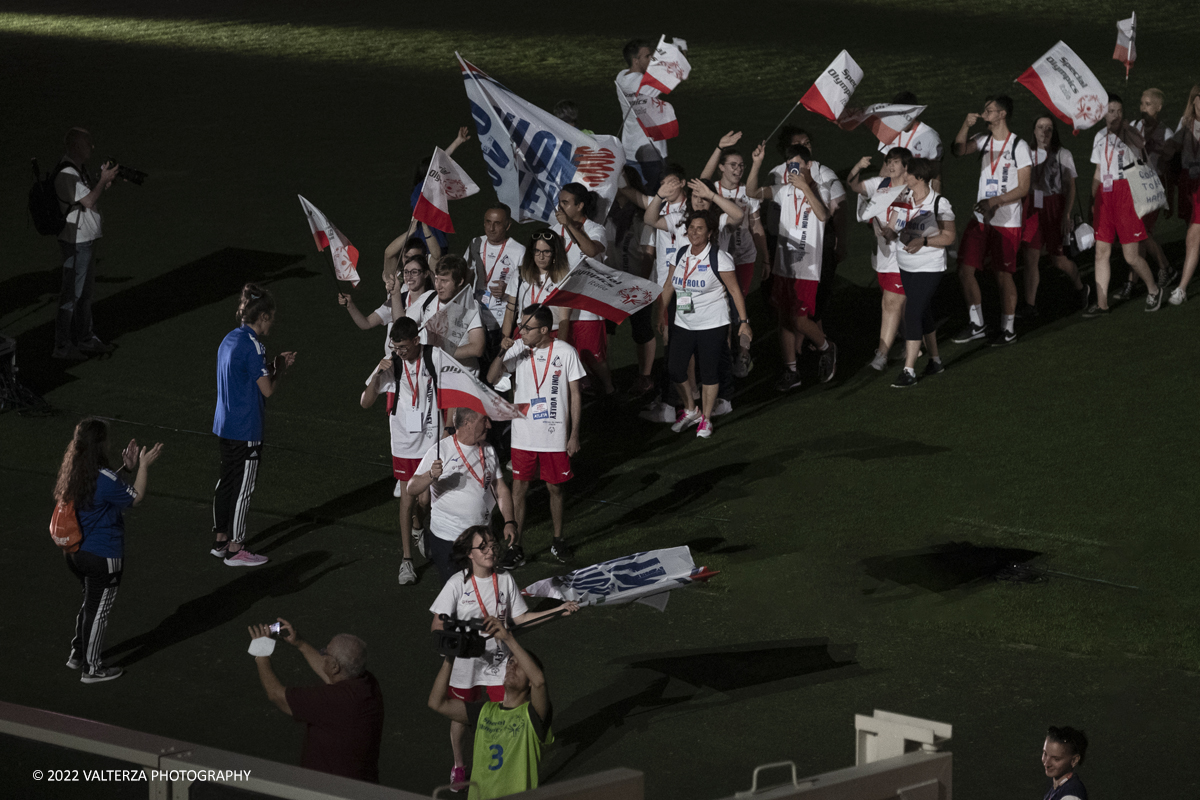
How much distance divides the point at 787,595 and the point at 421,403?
2921 mm

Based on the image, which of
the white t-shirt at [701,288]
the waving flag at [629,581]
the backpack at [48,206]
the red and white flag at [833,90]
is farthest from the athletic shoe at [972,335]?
the backpack at [48,206]

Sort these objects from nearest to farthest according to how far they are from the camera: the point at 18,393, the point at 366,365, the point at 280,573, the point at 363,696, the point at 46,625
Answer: the point at 363,696, the point at 46,625, the point at 280,573, the point at 18,393, the point at 366,365

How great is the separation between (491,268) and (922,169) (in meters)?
4.00

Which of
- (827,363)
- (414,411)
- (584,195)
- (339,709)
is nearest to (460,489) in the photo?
(414,411)

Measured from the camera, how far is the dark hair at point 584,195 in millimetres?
12781

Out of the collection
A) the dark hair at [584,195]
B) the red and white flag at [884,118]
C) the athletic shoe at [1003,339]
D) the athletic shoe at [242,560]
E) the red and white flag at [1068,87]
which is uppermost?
the red and white flag at [1068,87]

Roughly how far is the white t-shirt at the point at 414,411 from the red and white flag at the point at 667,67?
6.48 metres

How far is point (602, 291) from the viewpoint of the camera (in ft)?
38.3

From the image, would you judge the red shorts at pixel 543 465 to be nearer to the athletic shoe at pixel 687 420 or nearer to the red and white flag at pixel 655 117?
the athletic shoe at pixel 687 420

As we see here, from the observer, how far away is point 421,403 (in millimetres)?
10586

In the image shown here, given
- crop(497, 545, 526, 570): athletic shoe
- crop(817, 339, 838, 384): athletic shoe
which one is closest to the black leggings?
crop(817, 339, 838, 384): athletic shoe

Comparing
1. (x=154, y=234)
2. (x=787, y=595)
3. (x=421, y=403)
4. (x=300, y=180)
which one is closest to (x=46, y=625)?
(x=421, y=403)

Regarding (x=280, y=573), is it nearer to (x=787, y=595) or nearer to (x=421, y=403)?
(x=421, y=403)

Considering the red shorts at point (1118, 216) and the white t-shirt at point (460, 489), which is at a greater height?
the red shorts at point (1118, 216)
